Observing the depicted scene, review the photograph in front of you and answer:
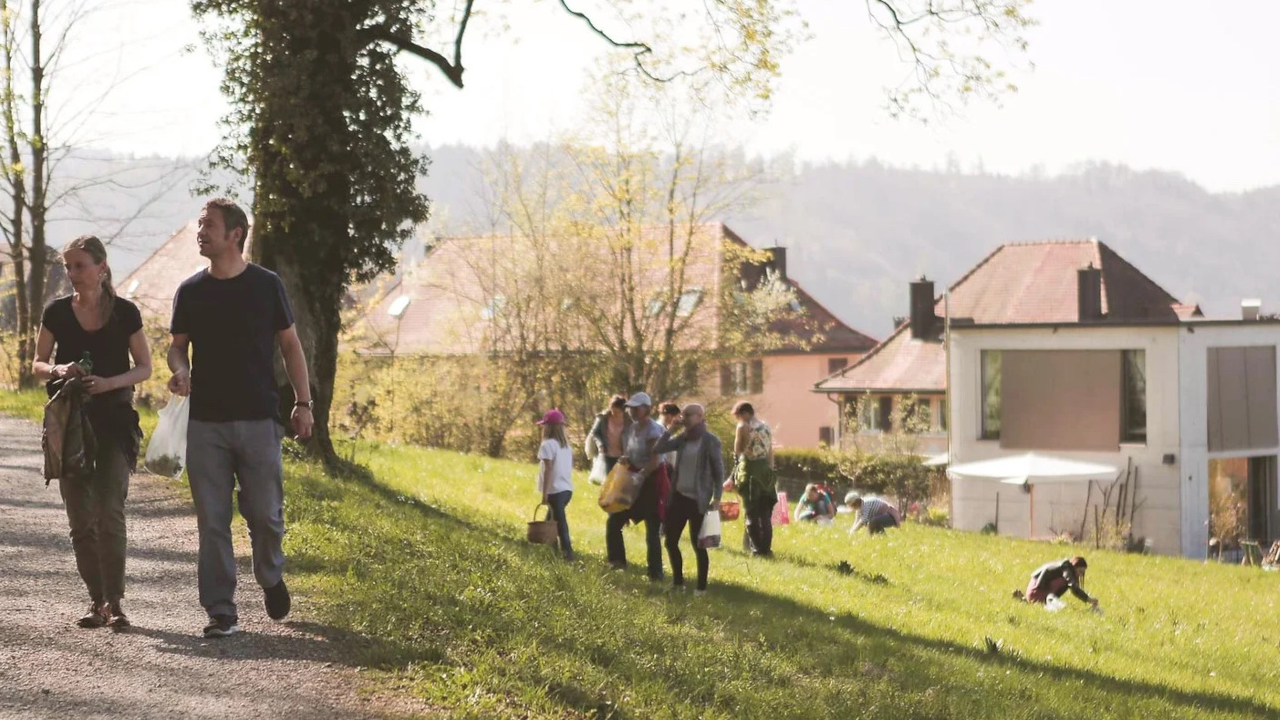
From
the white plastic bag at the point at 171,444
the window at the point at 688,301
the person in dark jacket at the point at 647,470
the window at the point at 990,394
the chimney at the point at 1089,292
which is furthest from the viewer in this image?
the chimney at the point at 1089,292

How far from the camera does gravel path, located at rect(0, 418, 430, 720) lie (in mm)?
6215

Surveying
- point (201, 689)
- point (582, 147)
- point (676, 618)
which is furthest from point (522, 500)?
point (582, 147)

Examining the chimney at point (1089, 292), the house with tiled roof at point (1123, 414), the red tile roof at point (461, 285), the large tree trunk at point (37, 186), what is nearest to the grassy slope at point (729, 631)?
the large tree trunk at point (37, 186)

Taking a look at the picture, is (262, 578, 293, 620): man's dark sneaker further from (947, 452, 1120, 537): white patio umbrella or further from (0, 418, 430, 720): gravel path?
(947, 452, 1120, 537): white patio umbrella

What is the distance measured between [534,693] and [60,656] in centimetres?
211

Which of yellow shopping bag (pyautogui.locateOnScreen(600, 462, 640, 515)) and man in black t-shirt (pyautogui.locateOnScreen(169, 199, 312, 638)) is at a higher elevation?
man in black t-shirt (pyautogui.locateOnScreen(169, 199, 312, 638))

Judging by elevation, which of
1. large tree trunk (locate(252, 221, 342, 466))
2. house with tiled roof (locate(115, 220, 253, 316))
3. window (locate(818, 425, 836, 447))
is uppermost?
house with tiled roof (locate(115, 220, 253, 316))

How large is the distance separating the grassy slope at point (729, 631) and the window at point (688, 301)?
953 inches

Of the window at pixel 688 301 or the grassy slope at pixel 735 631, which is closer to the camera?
the grassy slope at pixel 735 631

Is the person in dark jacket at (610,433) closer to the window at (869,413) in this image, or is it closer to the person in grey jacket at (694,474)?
the person in grey jacket at (694,474)

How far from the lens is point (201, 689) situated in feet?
21.2

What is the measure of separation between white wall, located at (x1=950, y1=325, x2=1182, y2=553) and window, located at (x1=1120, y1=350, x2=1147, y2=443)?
228 mm

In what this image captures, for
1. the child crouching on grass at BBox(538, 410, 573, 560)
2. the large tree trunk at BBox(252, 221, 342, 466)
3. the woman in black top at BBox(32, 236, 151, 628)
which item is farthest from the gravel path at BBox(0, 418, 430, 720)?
the large tree trunk at BBox(252, 221, 342, 466)

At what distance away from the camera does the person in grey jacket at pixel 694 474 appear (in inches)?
518
